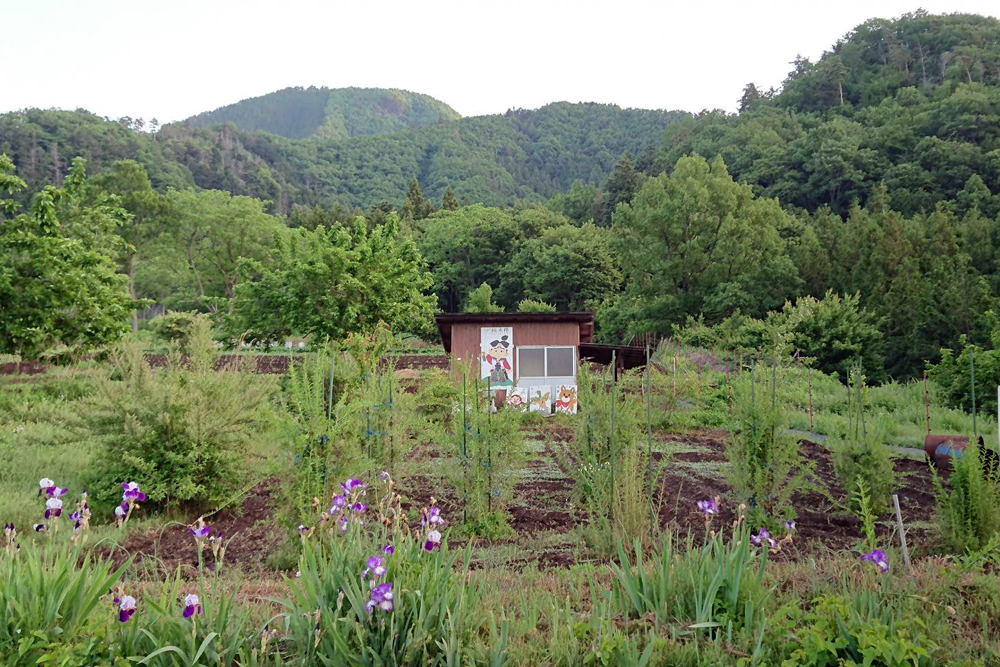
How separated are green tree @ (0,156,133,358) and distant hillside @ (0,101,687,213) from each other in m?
63.8

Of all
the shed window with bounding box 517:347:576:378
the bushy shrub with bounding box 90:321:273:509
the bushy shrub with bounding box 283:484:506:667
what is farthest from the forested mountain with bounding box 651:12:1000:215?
the bushy shrub with bounding box 283:484:506:667

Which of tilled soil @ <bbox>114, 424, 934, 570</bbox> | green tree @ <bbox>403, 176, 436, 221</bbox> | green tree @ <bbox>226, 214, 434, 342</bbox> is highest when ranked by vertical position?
green tree @ <bbox>403, 176, 436, 221</bbox>

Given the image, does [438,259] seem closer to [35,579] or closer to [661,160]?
[661,160]

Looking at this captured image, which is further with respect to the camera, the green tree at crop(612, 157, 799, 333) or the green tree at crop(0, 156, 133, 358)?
the green tree at crop(612, 157, 799, 333)

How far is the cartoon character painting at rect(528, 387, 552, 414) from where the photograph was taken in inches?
650

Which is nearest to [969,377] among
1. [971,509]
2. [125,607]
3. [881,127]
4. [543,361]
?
[543,361]

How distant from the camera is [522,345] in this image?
54.6ft

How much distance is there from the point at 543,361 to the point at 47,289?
33.6ft

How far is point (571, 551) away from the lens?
5.74 metres

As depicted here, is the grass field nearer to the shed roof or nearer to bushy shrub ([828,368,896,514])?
bushy shrub ([828,368,896,514])

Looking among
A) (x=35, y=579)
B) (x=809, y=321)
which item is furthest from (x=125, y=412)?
(x=809, y=321)

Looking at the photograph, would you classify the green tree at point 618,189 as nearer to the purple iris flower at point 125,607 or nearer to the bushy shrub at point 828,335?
the bushy shrub at point 828,335

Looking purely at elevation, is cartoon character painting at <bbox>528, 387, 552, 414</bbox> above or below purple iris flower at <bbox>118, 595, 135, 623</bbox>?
below

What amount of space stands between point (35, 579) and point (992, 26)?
112m
